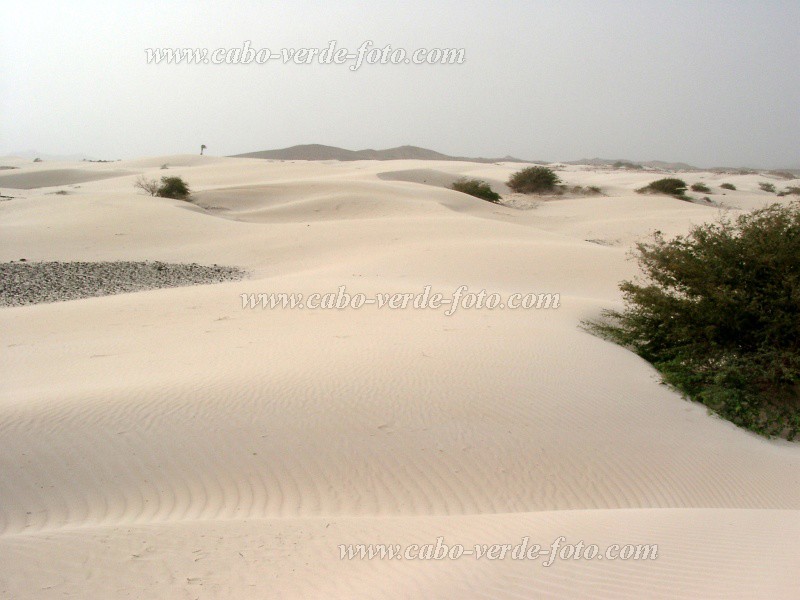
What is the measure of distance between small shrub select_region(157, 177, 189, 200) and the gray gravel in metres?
13.3

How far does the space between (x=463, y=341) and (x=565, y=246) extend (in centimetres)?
1043

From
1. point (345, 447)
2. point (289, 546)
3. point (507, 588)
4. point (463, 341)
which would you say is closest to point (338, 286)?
point (463, 341)

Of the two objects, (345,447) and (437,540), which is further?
(345,447)

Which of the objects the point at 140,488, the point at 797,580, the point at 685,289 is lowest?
the point at 140,488

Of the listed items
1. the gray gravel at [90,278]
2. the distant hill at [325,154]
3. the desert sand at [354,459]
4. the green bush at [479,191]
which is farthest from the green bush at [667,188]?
the distant hill at [325,154]

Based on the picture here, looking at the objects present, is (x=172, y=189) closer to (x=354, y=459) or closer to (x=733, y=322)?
(x=733, y=322)

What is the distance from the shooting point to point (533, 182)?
40094mm

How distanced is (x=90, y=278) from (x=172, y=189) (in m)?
15.8

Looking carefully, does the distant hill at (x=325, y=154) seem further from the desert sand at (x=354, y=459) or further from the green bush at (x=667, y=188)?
the desert sand at (x=354, y=459)

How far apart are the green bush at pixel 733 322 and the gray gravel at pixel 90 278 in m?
9.79

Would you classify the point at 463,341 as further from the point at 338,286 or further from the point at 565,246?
the point at 565,246

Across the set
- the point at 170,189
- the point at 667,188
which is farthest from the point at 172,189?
the point at 667,188

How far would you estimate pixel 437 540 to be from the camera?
4.27 m

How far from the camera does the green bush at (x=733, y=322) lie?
809 centimetres
